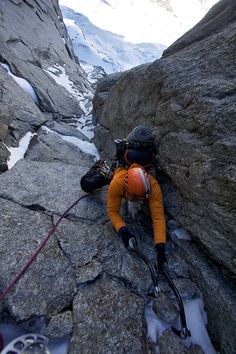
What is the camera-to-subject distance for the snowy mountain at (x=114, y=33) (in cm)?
8715

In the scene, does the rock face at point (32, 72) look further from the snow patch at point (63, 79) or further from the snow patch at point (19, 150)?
the snow patch at point (19, 150)

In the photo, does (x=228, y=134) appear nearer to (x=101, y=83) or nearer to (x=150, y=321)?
(x=150, y=321)

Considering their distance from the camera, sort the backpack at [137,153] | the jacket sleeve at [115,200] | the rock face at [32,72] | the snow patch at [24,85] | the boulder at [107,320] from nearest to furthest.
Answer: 1. the boulder at [107,320]
2. the jacket sleeve at [115,200]
3. the backpack at [137,153]
4. the rock face at [32,72]
5. the snow patch at [24,85]

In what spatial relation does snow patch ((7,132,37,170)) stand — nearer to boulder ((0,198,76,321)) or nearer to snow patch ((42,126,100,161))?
snow patch ((42,126,100,161))

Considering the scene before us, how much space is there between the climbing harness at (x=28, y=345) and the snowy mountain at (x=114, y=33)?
8008 centimetres

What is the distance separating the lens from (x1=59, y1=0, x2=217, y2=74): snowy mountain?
87.2 metres

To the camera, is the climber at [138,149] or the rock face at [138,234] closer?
the rock face at [138,234]

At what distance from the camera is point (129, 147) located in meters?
5.38

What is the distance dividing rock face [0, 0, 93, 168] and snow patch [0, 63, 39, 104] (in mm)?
58

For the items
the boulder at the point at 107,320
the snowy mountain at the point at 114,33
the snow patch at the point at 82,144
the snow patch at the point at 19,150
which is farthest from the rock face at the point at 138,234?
the snowy mountain at the point at 114,33

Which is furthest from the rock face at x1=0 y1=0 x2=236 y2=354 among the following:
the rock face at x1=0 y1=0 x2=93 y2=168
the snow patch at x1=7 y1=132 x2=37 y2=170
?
the rock face at x1=0 y1=0 x2=93 y2=168

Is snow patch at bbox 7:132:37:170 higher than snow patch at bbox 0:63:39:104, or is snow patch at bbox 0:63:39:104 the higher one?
snow patch at bbox 0:63:39:104

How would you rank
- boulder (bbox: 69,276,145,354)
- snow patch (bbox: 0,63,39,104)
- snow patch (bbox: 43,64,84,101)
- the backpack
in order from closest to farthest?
1. boulder (bbox: 69,276,145,354)
2. the backpack
3. snow patch (bbox: 0,63,39,104)
4. snow patch (bbox: 43,64,84,101)

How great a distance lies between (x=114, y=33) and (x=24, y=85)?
130 m
